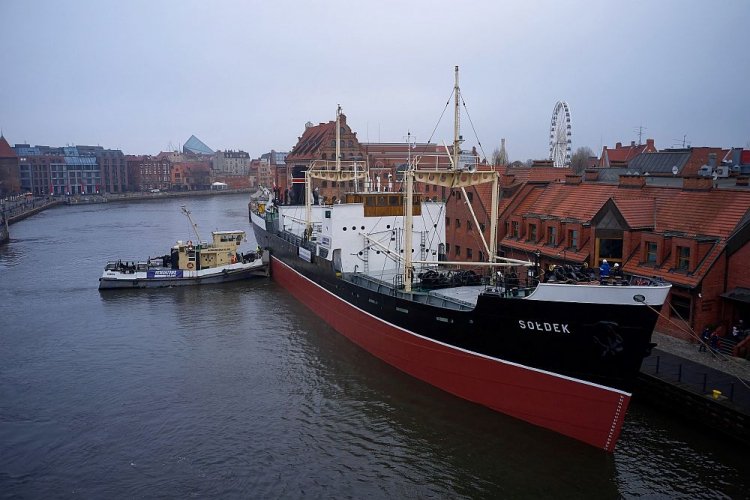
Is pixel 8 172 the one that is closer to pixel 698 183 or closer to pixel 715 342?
pixel 698 183

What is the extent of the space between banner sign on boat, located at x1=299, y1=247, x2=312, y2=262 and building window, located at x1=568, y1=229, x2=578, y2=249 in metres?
11.8

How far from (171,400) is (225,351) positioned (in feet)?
15.0

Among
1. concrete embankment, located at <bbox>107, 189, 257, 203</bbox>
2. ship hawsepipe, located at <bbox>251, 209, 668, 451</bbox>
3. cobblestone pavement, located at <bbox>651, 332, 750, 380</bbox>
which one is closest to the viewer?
ship hawsepipe, located at <bbox>251, 209, 668, 451</bbox>

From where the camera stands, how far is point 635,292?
13320 mm

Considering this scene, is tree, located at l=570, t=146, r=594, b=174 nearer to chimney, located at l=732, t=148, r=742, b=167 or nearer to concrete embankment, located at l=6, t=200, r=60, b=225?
chimney, located at l=732, t=148, r=742, b=167

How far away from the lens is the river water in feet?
43.7

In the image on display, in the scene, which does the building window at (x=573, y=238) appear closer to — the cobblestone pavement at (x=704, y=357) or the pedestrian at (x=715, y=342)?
the cobblestone pavement at (x=704, y=357)

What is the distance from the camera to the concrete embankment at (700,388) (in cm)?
1424

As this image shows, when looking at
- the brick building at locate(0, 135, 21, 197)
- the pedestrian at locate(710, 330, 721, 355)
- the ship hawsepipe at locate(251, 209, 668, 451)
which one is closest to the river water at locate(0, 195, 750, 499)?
the ship hawsepipe at locate(251, 209, 668, 451)

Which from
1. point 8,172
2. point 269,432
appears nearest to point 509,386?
point 269,432

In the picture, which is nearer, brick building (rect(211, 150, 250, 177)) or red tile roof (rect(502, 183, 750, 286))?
red tile roof (rect(502, 183, 750, 286))

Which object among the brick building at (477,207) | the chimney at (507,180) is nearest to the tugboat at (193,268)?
the brick building at (477,207)

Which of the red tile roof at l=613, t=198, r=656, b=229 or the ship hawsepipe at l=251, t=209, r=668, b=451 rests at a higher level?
the red tile roof at l=613, t=198, r=656, b=229

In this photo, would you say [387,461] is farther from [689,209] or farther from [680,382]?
[689,209]
